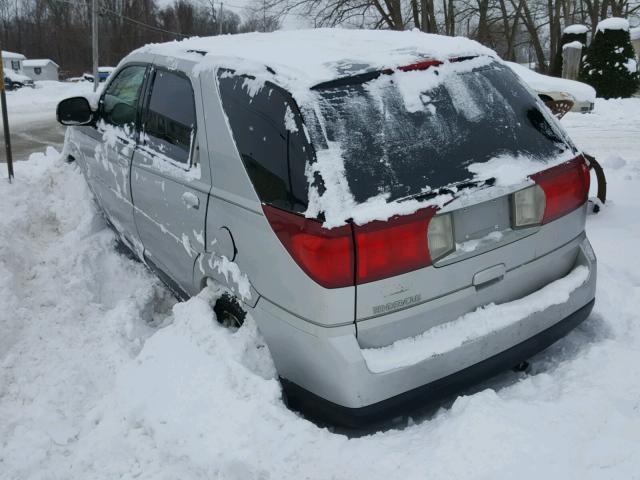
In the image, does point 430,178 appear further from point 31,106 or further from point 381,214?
point 31,106

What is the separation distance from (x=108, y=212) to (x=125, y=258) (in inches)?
15.2

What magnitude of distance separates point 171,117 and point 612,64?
18499mm

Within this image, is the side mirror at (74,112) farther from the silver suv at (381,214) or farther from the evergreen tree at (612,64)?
the evergreen tree at (612,64)

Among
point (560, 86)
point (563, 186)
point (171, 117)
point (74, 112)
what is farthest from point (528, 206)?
point (560, 86)

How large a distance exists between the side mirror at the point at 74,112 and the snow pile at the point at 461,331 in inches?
130

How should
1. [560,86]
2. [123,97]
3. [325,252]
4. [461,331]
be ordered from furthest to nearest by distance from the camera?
[560,86] → [123,97] → [461,331] → [325,252]

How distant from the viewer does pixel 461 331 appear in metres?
2.58

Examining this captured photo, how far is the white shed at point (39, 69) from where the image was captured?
6048cm

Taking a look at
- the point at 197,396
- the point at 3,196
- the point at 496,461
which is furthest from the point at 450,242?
the point at 3,196

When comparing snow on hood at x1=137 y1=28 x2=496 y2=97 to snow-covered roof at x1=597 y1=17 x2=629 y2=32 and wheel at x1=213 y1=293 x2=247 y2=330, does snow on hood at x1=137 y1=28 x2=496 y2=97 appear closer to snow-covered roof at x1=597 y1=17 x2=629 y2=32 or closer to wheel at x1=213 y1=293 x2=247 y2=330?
wheel at x1=213 y1=293 x2=247 y2=330

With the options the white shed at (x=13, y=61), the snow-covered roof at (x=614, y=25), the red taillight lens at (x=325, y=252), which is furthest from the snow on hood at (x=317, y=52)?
the white shed at (x=13, y=61)

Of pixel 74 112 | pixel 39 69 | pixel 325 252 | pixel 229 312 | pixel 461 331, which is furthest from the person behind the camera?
pixel 39 69

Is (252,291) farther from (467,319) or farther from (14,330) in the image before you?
(14,330)

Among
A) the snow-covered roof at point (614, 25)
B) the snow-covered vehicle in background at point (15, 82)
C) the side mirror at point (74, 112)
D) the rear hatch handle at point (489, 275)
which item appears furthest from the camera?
the snow-covered vehicle in background at point (15, 82)
